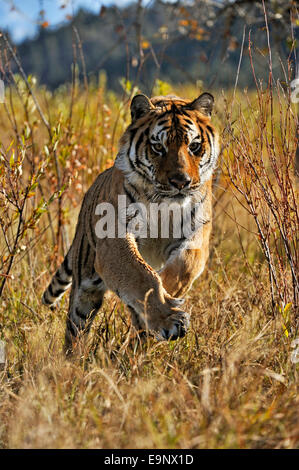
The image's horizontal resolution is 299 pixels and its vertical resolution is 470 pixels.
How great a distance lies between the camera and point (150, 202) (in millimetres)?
3234

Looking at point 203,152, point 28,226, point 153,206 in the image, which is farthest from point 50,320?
point 203,152

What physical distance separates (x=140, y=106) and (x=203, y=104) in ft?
1.24

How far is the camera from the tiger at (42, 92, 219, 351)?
2871 mm

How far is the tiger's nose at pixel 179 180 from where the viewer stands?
119 inches

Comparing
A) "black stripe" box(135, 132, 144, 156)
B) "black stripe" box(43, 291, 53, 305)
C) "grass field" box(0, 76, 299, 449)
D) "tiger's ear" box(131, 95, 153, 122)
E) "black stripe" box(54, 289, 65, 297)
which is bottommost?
"grass field" box(0, 76, 299, 449)

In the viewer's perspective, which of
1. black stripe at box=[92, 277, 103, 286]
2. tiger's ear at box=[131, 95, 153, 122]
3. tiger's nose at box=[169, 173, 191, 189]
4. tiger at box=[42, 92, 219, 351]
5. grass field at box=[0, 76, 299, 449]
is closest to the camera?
grass field at box=[0, 76, 299, 449]

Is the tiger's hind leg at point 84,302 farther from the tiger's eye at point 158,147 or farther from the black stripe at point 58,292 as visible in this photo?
the tiger's eye at point 158,147

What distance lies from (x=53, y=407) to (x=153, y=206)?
129 cm

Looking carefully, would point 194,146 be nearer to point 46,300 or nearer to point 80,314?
point 80,314

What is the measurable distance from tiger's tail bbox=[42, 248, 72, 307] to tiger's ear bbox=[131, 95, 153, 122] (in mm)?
1100

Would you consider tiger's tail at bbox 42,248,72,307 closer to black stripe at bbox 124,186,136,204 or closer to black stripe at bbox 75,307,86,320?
black stripe at bbox 75,307,86,320

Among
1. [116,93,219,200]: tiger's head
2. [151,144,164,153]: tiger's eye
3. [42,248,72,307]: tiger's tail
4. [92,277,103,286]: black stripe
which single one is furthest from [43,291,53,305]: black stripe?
[151,144,164,153]: tiger's eye

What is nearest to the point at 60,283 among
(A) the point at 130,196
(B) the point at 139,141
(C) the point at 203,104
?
(A) the point at 130,196

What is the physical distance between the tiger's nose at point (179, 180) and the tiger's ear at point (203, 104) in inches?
24.4
